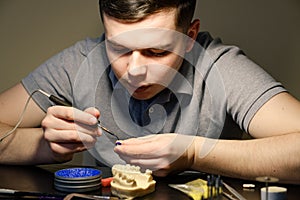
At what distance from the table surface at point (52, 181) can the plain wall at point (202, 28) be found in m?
0.50

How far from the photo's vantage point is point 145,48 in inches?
42.3

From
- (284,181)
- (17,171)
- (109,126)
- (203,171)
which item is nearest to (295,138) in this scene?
(284,181)

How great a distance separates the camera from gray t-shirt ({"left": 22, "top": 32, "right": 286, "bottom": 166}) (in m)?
1.19

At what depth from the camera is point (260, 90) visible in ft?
3.64

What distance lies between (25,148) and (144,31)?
0.39 meters

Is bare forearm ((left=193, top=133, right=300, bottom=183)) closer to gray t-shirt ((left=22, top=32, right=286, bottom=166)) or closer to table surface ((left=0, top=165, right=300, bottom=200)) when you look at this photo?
table surface ((left=0, top=165, right=300, bottom=200))

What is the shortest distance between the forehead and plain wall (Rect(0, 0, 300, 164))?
38cm

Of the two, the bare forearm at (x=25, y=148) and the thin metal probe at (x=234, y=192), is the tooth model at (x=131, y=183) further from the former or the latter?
the bare forearm at (x=25, y=148)

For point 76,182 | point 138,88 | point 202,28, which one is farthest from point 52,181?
point 202,28

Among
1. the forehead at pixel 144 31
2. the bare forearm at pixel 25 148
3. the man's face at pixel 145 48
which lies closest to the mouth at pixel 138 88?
the man's face at pixel 145 48

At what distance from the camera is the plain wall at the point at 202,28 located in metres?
1.42

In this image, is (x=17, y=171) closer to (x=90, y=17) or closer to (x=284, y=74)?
(x=90, y=17)

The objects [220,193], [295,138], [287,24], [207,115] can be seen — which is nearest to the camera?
[220,193]

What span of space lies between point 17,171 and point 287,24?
84cm
